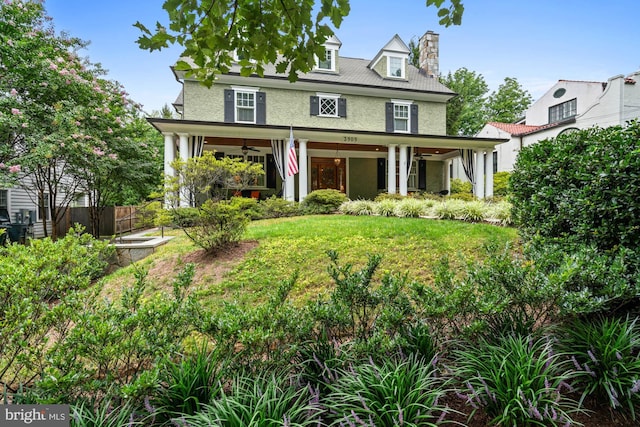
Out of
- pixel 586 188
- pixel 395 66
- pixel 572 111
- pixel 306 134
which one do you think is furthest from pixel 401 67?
pixel 586 188

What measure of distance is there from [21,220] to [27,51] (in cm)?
572

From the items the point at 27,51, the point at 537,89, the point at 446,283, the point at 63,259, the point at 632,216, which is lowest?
the point at 446,283

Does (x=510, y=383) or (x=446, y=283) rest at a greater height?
(x=446, y=283)

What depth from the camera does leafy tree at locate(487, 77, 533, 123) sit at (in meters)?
30.8

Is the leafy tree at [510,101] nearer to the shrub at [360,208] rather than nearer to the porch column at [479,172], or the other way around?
the porch column at [479,172]

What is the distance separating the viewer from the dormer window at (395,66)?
15343 millimetres

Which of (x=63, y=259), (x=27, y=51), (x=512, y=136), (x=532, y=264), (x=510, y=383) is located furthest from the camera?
(x=512, y=136)

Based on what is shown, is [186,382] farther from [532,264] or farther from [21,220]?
[21,220]

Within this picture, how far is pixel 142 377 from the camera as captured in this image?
1.74 metres

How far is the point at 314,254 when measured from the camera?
5465 millimetres

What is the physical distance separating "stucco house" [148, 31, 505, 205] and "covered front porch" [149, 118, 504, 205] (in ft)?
0.15

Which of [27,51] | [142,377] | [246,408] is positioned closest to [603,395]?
[246,408]

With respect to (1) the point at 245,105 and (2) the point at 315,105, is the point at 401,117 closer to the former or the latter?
(2) the point at 315,105

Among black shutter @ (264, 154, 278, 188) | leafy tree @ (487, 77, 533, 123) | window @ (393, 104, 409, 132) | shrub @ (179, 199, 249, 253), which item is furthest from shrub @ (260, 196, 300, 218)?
leafy tree @ (487, 77, 533, 123)
